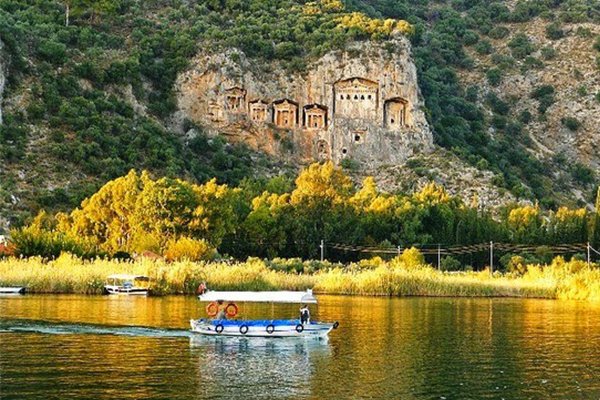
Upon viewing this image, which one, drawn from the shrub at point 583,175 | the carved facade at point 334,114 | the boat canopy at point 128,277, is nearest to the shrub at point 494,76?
the shrub at point 583,175

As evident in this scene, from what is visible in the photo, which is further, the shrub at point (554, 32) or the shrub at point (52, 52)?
the shrub at point (554, 32)

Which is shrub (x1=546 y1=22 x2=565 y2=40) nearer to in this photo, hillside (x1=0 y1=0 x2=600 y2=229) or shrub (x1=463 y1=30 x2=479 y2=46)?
hillside (x1=0 y1=0 x2=600 y2=229)

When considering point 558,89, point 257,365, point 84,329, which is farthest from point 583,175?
point 257,365

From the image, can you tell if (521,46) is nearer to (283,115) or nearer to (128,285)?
(283,115)

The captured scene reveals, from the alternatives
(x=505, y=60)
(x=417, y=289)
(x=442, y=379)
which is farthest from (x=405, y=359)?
(x=505, y=60)

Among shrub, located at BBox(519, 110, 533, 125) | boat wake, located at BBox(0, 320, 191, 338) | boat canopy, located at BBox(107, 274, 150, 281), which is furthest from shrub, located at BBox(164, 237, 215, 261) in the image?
shrub, located at BBox(519, 110, 533, 125)

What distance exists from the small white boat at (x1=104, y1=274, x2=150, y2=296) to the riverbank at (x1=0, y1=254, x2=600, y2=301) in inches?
19.0

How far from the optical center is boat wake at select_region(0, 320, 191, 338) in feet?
129

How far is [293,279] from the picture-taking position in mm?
61344

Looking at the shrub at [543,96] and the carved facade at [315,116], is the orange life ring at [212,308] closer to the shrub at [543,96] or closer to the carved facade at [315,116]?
the carved facade at [315,116]

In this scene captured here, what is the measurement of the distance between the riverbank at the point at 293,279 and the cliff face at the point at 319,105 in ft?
126

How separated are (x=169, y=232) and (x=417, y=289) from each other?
19390mm

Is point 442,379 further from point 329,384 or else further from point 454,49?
point 454,49

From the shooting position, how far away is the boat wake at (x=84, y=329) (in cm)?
3941
